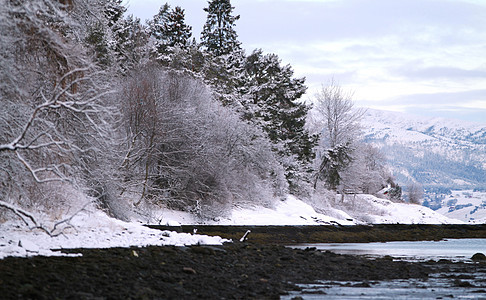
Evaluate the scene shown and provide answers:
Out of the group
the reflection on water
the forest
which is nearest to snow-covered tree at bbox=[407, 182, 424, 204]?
the forest

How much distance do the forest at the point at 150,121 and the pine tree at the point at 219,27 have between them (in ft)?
0.45

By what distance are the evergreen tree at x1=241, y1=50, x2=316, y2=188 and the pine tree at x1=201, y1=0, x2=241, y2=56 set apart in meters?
5.51

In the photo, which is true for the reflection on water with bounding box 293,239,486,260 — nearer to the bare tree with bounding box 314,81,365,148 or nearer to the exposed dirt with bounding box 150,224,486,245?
the exposed dirt with bounding box 150,224,486,245

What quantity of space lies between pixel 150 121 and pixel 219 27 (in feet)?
101

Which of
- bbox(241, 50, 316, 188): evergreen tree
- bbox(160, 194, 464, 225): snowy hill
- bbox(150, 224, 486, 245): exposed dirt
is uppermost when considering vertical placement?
bbox(241, 50, 316, 188): evergreen tree

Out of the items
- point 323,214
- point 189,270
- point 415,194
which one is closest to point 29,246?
point 189,270

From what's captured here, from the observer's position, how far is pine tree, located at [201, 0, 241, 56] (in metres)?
59.5

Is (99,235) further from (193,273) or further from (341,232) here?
(341,232)

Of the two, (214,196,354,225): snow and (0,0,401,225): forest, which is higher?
(0,0,401,225): forest

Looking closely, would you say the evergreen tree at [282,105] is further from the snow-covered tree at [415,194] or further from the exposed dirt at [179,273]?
the snow-covered tree at [415,194]

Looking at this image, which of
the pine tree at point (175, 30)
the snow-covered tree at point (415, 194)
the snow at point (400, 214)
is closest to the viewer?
the pine tree at point (175, 30)

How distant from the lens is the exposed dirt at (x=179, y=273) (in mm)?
9750

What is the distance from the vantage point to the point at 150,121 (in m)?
30.9

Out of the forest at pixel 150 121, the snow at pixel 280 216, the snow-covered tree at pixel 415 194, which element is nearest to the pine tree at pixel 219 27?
the forest at pixel 150 121
